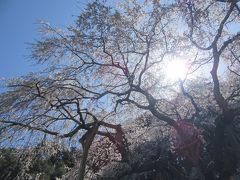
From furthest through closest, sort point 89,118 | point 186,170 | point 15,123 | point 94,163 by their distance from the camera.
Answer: point 94,163 < point 89,118 < point 186,170 < point 15,123

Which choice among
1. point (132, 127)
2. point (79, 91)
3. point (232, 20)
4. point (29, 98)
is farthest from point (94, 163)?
point (232, 20)

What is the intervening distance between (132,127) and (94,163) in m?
1.79

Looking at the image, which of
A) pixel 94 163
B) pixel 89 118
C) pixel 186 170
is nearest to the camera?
pixel 186 170

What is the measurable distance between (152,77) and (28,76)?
374 centimetres

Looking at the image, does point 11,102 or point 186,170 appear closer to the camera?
point 11,102

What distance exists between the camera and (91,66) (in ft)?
32.6

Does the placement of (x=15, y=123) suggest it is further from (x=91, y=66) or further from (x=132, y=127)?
(x=132, y=127)

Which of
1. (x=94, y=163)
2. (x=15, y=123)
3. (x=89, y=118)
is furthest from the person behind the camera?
(x=94, y=163)

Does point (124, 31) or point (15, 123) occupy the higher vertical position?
point (124, 31)

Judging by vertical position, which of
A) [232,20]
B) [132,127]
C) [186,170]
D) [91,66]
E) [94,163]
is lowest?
[186,170]

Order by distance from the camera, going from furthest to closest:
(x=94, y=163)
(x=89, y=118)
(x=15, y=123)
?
(x=94, y=163) < (x=89, y=118) < (x=15, y=123)

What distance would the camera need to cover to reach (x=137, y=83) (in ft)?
31.8

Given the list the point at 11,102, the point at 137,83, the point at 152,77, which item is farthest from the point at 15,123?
the point at 152,77

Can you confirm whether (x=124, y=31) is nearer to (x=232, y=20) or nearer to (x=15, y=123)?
(x=232, y=20)
